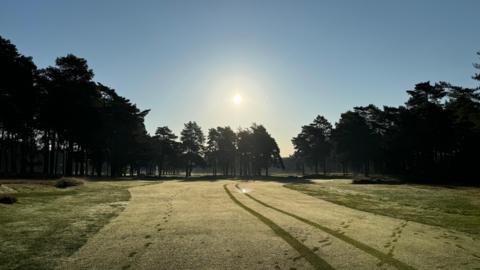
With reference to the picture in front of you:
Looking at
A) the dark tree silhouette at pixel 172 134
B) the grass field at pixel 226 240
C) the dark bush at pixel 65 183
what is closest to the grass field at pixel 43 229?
the grass field at pixel 226 240

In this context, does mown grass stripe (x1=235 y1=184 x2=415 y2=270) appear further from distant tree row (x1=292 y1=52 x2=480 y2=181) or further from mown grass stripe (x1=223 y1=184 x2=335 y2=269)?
distant tree row (x1=292 y1=52 x2=480 y2=181)

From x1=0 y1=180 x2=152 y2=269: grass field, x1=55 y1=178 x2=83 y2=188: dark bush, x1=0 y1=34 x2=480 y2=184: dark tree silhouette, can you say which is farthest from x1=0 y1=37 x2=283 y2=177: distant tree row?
x1=0 y1=180 x2=152 y2=269: grass field

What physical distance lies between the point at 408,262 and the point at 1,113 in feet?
199

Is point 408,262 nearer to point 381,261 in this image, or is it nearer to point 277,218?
point 381,261

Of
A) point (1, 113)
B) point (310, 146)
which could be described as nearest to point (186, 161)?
point (310, 146)

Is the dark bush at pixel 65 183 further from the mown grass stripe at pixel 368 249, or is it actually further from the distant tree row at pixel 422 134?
the distant tree row at pixel 422 134

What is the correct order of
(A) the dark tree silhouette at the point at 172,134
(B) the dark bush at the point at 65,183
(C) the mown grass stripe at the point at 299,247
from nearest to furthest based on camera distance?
(C) the mown grass stripe at the point at 299,247
(B) the dark bush at the point at 65,183
(A) the dark tree silhouette at the point at 172,134

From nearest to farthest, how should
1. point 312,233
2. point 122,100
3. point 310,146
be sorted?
point 312,233 → point 122,100 → point 310,146

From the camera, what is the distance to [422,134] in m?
85.1

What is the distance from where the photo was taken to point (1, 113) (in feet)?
176

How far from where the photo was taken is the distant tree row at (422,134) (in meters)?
75.5

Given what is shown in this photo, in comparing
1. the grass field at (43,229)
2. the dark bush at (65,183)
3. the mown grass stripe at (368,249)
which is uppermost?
the dark bush at (65,183)

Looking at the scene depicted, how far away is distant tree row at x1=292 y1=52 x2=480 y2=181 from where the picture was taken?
75500 millimetres

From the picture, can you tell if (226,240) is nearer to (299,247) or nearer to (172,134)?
(299,247)
